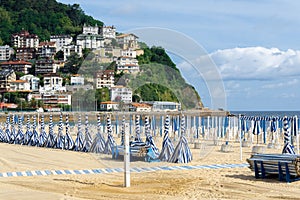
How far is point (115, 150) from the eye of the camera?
1474 centimetres

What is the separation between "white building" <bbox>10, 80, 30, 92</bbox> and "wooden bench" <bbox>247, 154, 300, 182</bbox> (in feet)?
321

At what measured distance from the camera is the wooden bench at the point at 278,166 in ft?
33.1

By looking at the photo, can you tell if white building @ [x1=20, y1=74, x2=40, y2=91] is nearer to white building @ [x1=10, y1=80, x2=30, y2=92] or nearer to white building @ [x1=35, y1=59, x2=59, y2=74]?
white building @ [x1=10, y1=80, x2=30, y2=92]

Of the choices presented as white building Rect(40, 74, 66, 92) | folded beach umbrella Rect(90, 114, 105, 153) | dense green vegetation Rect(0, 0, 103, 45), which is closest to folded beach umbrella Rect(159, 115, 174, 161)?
folded beach umbrella Rect(90, 114, 105, 153)

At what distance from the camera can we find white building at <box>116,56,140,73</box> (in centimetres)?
1449

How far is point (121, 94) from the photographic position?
16859mm

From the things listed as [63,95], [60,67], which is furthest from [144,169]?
[60,67]

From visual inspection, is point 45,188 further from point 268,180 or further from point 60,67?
point 60,67

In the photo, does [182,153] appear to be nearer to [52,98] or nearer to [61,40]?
[52,98]

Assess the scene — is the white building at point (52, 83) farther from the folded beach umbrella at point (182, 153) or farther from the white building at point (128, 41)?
the folded beach umbrella at point (182, 153)

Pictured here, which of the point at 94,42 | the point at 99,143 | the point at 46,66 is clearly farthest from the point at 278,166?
the point at 46,66

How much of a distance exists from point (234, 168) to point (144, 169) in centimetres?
236

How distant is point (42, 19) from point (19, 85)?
5219cm

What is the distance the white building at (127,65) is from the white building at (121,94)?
0.66m
